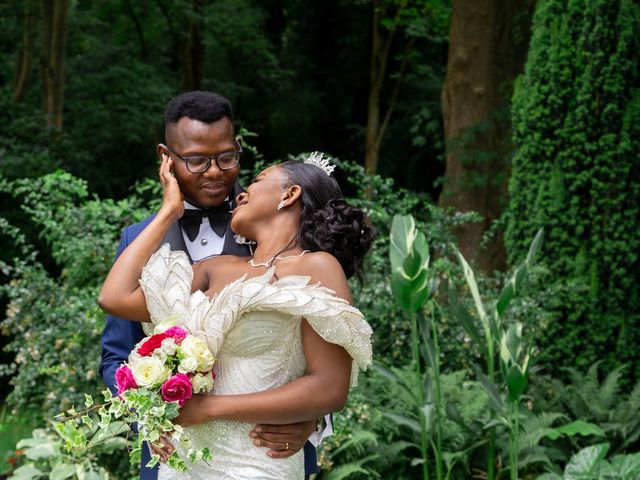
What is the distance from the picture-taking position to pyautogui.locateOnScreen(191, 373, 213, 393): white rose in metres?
2.59

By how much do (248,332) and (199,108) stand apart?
82 cm

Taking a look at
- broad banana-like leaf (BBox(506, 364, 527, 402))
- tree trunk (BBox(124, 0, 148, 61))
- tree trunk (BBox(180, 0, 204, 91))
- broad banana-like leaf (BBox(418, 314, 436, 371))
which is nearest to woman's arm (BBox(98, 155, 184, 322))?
broad banana-like leaf (BBox(506, 364, 527, 402))

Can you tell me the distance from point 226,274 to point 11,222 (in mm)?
7133

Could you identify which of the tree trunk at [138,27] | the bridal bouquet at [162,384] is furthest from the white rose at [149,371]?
the tree trunk at [138,27]

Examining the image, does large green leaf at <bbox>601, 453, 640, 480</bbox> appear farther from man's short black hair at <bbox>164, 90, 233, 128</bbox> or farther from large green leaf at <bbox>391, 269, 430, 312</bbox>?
man's short black hair at <bbox>164, 90, 233, 128</bbox>

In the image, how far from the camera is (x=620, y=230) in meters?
7.02

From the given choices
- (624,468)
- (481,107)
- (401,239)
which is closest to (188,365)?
(401,239)

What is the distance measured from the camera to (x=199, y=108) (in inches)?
123

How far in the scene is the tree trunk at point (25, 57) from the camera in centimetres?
1502

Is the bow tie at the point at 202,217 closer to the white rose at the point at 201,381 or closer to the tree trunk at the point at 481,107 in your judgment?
the white rose at the point at 201,381

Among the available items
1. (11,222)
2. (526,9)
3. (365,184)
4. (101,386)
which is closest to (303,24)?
(526,9)

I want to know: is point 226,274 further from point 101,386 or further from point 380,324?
point 380,324

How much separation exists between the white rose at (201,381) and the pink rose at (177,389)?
0.09 feet

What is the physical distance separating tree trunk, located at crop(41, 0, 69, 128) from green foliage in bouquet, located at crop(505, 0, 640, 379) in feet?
27.9
